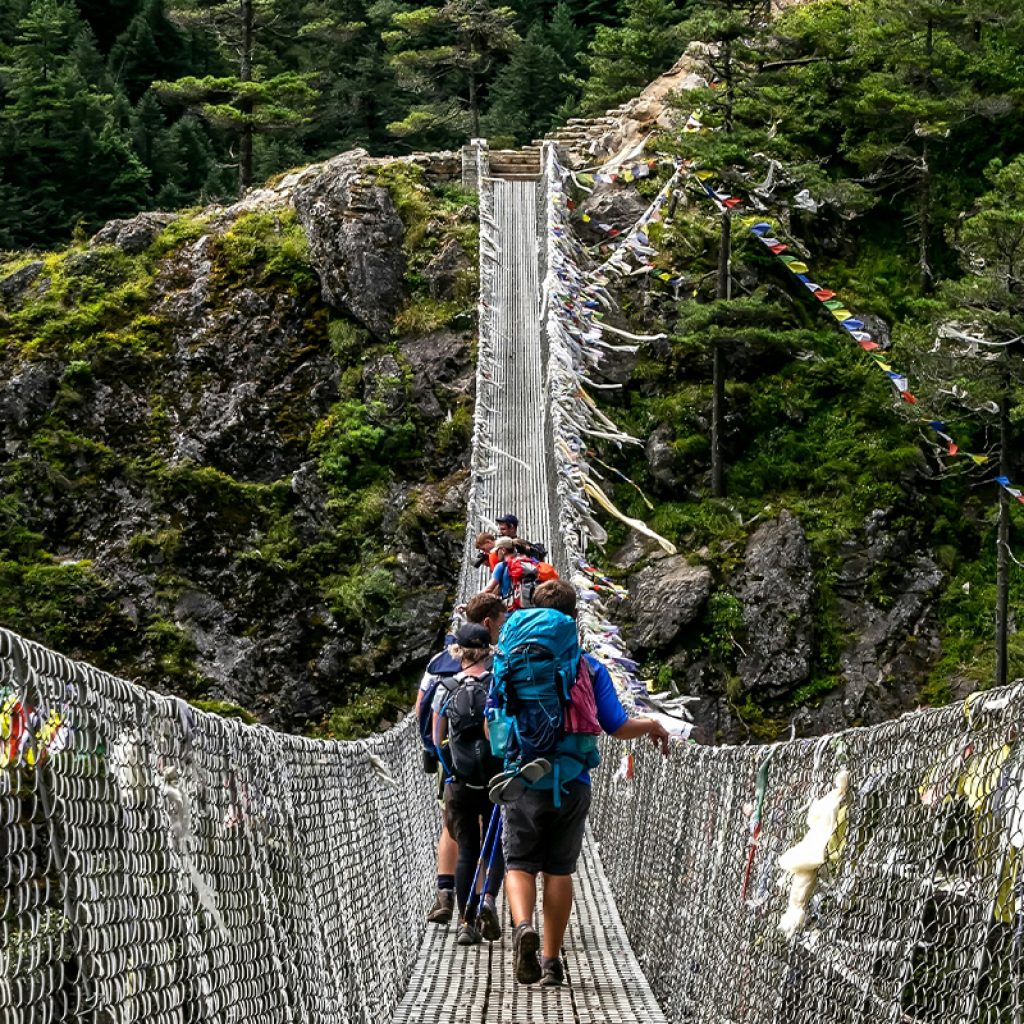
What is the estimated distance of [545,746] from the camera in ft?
12.4

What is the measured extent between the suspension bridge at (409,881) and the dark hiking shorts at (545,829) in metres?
0.36

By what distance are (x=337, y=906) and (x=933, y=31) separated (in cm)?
1751

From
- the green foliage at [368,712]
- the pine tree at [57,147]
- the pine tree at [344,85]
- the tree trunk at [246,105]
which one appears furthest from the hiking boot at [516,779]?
the pine tree at [344,85]

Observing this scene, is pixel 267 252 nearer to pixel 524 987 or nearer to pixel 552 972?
pixel 524 987

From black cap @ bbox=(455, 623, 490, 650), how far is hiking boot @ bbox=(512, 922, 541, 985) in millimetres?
1060

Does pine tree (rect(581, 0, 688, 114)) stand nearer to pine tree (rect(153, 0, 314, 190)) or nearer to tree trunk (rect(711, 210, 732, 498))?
pine tree (rect(153, 0, 314, 190))

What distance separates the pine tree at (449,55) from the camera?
969 inches

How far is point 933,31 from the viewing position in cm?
1842

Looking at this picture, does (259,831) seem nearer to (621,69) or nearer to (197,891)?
(197,891)

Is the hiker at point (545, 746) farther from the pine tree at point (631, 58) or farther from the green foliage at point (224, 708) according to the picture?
the pine tree at point (631, 58)

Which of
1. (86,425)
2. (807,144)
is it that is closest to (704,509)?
(807,144)

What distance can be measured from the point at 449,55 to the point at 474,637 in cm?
2311

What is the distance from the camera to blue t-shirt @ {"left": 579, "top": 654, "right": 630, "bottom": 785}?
12.9 feet

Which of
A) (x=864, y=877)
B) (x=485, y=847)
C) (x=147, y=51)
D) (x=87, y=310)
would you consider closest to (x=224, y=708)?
(x=87, y=310)
